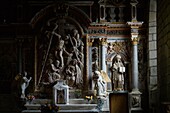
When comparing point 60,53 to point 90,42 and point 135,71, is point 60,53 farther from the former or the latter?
point 135,71

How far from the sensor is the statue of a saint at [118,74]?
12.1m

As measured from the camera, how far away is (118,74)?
12109 mm

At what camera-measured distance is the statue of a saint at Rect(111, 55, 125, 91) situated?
39.6ft

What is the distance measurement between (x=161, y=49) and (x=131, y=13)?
3.73 metres

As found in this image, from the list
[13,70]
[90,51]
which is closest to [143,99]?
[90,51]

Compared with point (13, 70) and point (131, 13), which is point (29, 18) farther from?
point (131, 13)

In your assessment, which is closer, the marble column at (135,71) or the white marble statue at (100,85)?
the white marble statue at (100,85)

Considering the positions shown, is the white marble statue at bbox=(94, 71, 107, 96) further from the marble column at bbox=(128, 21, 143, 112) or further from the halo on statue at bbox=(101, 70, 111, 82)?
the marble column at bbox=(128, 21, 143, 112)

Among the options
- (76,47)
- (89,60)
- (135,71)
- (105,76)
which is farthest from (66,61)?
(135,71)

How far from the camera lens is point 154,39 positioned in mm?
12047

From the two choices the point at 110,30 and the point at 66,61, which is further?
the point at 110,30

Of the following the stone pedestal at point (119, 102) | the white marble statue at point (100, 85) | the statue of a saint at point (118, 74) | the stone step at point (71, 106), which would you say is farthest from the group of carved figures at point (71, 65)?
the stone step at point (71, 106)

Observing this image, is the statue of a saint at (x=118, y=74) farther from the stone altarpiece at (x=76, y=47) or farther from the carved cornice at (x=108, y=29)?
the carved cornice at (x=108, y=29)

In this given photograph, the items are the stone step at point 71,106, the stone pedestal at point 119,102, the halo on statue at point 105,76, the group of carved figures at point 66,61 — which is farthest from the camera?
the stone pedestal at point 119,102
